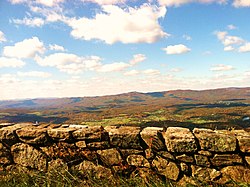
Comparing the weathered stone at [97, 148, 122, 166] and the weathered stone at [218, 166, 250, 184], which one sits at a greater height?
the weathered stone at [97, 148, 122, 166]

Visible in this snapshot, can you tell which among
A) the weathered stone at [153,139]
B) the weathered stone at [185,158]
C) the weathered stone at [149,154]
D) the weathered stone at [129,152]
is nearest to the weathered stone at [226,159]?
the weathered stone at [185,158]

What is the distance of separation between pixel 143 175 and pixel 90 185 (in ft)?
3.97

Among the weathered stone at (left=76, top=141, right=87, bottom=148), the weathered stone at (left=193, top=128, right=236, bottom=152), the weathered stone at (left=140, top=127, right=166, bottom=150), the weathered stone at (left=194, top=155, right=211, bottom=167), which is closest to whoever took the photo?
the weathered stone at (left=193, top=128, right=236, bottom=152)

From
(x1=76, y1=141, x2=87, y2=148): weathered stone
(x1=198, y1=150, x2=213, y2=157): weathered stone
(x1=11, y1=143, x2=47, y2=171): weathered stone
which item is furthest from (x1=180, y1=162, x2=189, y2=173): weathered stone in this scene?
(x1=11, y1=143, x2=47, y2=171): weathered stone

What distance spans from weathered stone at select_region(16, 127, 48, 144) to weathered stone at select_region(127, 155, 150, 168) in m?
2.12

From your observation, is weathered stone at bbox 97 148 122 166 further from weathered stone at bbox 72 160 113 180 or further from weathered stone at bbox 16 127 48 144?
weathered stone at bbox 16 127 48 144

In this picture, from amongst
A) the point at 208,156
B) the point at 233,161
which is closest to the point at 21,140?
the point at 208,156

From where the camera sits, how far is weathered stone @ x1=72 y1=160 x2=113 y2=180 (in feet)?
18.1

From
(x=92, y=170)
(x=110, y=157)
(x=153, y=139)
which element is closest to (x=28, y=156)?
(x=92, y=170)

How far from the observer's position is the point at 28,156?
19.5ft

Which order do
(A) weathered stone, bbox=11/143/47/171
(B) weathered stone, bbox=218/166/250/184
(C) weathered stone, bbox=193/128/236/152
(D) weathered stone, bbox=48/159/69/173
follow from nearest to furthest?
(B) weathered stone, bbox=218/166/250/184 < (C) weathered stone, bbox=193/128/236/152 < (D) weathered stone, bbox=48/159/69/173 < (A) weathered stone, bbox=11/143/47/171

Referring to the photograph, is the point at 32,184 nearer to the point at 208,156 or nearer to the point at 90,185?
the point at 90,185

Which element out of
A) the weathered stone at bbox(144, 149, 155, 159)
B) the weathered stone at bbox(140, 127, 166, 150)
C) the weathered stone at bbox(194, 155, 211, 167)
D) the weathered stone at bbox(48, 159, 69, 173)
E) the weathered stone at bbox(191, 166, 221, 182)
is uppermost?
the weathered stone at bbox(140, 127, 166, 150)

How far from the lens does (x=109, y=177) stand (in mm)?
5340
